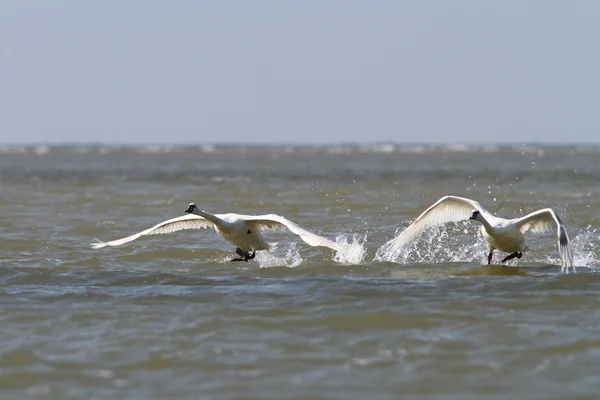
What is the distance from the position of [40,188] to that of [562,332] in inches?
1305

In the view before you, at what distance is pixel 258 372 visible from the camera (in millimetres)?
9859

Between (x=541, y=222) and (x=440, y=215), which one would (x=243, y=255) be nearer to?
(x=440, y=215)

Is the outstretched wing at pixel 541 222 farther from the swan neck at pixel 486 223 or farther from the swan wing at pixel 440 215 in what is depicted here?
the swan wing at pixel 440 215

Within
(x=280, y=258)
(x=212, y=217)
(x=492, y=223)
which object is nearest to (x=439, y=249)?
(x=492, y=223)

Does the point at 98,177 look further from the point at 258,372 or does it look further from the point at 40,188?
the point at 258,372

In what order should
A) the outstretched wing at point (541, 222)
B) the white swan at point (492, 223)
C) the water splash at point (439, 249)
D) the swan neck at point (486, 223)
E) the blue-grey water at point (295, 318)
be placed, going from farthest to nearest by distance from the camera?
the water splash at point (439, 249) < the swan neck at point (486, 223) < the white swan at point (492, 223) < the outstretched wing at point (541, 222) < the blue-grey water at point (295, 318)

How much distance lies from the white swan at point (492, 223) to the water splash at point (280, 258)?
1742 millimetres

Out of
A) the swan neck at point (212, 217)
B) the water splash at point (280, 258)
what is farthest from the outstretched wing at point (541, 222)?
the swan neck at point (212, 217)

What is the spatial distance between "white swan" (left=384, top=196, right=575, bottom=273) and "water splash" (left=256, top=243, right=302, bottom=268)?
5.72 feet

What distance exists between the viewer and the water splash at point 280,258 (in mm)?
17109

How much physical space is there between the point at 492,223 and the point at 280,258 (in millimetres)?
3689

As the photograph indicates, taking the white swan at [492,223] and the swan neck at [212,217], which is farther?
the swan neck at [212,217]

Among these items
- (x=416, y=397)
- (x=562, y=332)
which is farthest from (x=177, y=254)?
(x=416, y=397)

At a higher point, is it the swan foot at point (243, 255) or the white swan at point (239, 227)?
the white swan at point (239, 227)
